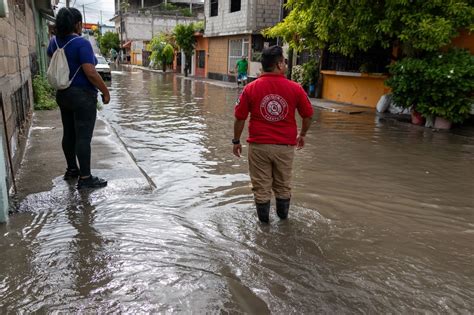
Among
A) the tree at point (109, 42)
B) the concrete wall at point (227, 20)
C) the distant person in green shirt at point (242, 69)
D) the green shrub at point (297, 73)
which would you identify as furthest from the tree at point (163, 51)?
the tree at point (109, 42)

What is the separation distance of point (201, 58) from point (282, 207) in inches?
1210

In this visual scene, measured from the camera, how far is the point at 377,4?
35.4 ft

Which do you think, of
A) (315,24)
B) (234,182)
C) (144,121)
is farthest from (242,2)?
(234,182)

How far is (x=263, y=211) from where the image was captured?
13.4 feet

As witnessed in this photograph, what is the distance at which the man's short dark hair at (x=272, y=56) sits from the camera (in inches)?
149

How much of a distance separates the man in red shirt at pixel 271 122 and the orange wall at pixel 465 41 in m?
8.89

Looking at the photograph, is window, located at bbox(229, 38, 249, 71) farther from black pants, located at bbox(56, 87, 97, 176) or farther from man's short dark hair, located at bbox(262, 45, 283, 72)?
man's short dark hair, located at bbox(262, 45, 283, 72)

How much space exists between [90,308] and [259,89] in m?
2.23

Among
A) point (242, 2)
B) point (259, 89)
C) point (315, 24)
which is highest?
Result: point (242, 2)

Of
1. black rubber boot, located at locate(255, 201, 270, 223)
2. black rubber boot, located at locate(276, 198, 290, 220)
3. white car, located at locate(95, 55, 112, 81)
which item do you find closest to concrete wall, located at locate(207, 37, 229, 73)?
white car, located at locate(95, 55, 112, 81)

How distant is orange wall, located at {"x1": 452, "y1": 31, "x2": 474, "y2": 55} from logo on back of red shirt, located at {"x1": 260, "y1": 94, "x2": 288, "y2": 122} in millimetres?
9046

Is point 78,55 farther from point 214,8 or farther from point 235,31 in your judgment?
point 214,8

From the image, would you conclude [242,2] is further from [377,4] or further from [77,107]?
[77,107]

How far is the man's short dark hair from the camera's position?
3.78 metres
